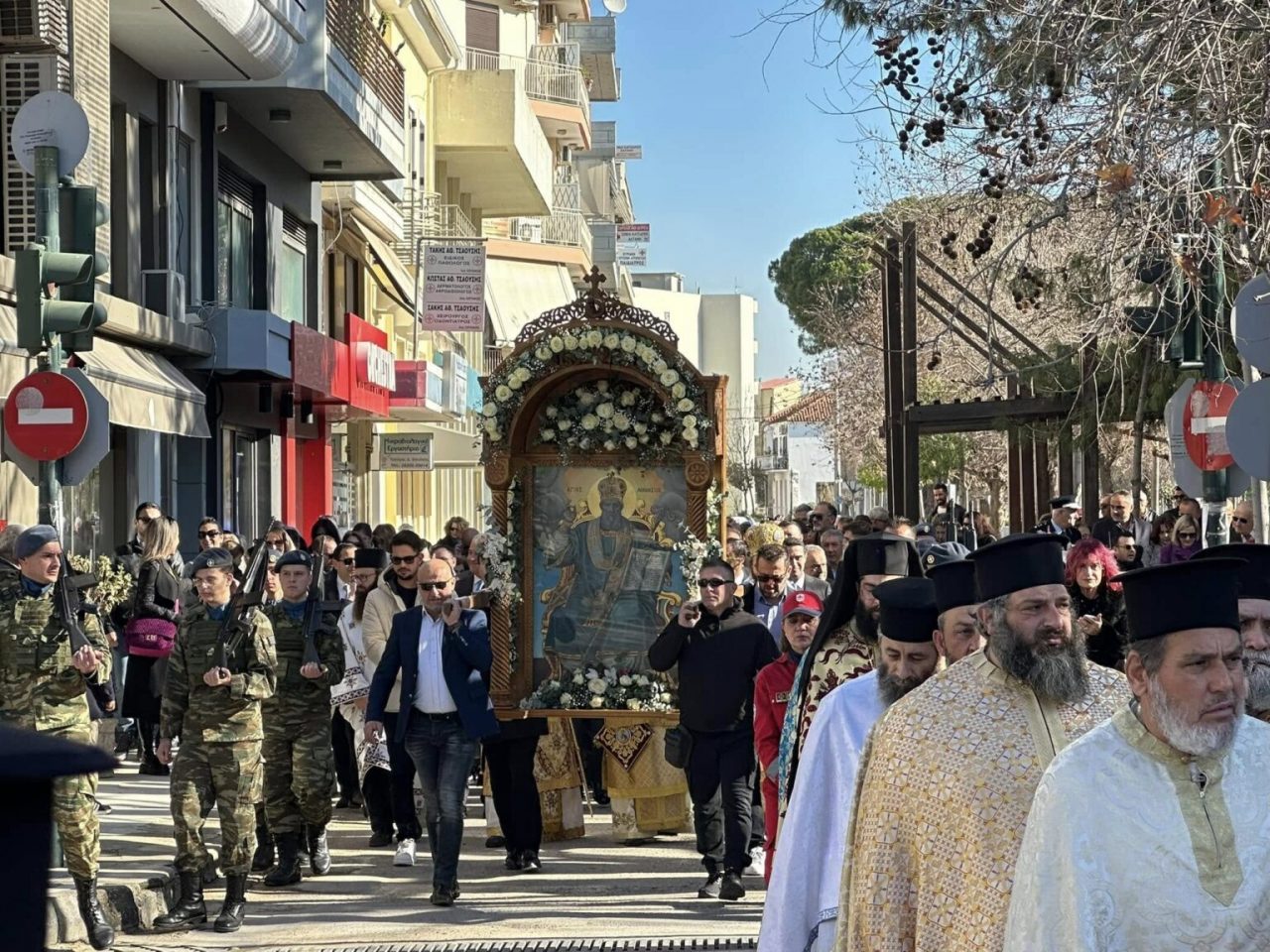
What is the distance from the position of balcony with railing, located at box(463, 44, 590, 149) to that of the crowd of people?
3664 cm

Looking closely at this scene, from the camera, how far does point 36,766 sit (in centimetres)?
139

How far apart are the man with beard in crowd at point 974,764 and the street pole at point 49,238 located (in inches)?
307

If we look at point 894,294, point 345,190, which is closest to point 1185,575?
point 894,294

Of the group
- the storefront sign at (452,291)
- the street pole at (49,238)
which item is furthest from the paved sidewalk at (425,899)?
the storefront sign at (452,291)

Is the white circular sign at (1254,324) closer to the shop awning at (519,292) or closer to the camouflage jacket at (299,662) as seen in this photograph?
the camouflage jacket at (299,662)

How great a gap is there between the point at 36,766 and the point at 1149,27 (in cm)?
951

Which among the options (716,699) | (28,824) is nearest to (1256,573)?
(28,824)

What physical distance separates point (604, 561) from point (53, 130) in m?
4.68

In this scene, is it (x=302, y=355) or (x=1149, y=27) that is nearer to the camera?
(x=1149, y=27)

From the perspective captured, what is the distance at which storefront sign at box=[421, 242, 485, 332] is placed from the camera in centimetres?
3300

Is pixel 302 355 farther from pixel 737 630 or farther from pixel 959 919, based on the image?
pixel 959 919

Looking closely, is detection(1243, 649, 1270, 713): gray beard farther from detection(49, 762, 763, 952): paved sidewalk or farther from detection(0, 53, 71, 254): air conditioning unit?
detection(0, 53, 71, 254): air conditioning unit

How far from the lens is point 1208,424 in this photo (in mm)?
12062

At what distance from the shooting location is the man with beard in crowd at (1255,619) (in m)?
5.74
